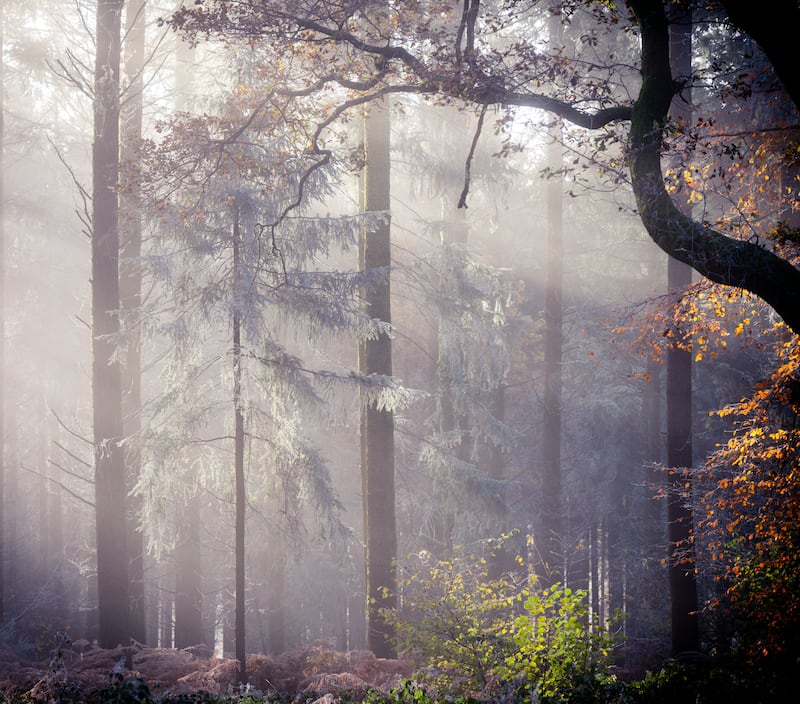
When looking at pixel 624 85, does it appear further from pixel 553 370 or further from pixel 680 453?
pixel 553 370

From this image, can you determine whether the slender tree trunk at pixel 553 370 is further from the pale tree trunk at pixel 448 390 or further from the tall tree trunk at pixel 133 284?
the tall tree trunk at pixel 133 284

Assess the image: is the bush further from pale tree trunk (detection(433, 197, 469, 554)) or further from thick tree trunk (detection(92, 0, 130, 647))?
pale tree trunk (detection(433, 197, 469, 554))

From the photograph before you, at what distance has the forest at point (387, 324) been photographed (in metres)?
5.86

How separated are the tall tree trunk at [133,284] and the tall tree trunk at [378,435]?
3518 millimetres

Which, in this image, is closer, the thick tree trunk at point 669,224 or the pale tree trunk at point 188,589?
the thick tree trunk at point 669,224

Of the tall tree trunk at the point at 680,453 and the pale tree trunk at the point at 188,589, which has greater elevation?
the tall tree trunk at the point at 680,453

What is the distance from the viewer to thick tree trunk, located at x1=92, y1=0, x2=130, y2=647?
29.1 ft

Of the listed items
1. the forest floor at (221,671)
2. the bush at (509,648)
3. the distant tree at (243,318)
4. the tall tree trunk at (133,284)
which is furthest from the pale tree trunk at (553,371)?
the tall tree trunk at (133,284)

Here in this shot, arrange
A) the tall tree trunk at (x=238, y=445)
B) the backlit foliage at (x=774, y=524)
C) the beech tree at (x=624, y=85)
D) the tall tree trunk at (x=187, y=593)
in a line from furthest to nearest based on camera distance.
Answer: the tall tree trunk at (x=187, y=593) < the tall tree trunk at (x=238, y=445) < the backlit foliage at (x=774, y=524) < the beech tree at (x=624, y=85)

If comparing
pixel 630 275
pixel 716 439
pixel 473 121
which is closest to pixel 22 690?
pixel 473 121

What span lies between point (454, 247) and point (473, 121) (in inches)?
228

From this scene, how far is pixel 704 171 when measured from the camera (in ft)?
27.1

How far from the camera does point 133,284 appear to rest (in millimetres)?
11953

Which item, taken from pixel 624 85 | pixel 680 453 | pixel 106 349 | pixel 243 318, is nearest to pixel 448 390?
pixel 680 453
